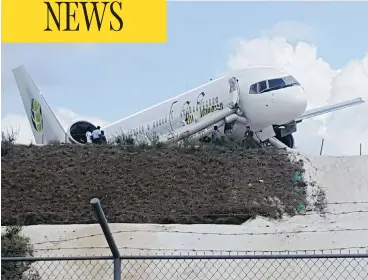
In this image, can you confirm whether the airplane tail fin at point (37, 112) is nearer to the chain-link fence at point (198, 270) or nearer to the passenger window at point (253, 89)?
the passenger window at point (253, 89)

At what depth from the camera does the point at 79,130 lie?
32.5 metres

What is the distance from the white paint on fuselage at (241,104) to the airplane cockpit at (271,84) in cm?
13

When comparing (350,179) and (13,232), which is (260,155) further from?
(13,232)

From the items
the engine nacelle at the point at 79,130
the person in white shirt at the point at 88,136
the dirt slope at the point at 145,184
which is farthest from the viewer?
the engine nacelle at the point at 79,130

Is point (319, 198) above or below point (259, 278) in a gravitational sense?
below

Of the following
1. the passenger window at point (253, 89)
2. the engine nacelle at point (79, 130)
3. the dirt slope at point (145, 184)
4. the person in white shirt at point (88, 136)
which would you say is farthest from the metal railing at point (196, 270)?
the engine nacelle at point (79, 130)

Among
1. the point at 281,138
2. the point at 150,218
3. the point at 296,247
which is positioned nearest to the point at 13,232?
the point at 150,218

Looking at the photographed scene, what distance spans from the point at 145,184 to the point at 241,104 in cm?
608

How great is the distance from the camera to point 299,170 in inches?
989

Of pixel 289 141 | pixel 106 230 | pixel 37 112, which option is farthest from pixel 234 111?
pixel 106 230

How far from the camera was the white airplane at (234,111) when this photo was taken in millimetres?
27094

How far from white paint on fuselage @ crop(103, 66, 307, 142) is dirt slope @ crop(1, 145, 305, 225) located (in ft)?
5.26

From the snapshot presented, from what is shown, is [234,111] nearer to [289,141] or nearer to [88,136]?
[289,141]

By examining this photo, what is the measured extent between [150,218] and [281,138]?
36.2 ft
